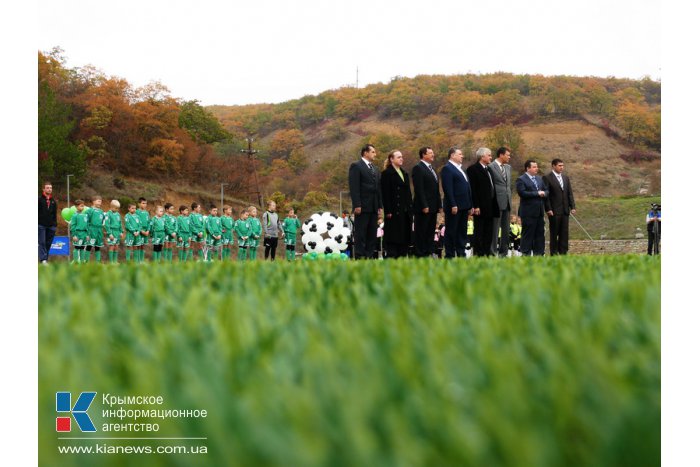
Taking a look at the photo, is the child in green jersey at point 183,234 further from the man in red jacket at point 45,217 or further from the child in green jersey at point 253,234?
the man in red jacket at point 45,217

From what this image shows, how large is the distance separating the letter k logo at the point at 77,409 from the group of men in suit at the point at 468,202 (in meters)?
11.1

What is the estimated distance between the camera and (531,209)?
15.5 meters

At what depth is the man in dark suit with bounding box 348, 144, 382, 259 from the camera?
13477 mm

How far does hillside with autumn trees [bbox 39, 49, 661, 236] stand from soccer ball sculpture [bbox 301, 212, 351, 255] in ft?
108

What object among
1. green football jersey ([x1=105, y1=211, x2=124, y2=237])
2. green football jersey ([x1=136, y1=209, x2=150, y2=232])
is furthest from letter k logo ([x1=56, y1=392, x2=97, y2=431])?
green football jersey ([x1=136, y1=209, x2=150, y2=232])

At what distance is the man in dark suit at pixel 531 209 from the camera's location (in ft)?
50.2

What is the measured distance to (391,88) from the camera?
102 meters

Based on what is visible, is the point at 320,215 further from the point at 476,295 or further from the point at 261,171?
the point at 261,171

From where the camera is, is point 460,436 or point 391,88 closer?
point 460,436

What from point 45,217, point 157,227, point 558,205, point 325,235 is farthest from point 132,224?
point 558,205

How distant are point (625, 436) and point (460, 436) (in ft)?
1.19

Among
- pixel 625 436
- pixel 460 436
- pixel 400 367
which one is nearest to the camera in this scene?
pixel 460 436

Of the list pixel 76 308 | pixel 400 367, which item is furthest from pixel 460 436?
pixel 76 308

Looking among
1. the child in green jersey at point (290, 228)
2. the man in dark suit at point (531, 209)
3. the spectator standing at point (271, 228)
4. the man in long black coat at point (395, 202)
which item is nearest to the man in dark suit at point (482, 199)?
the man in dark suit at point (531, 209)
